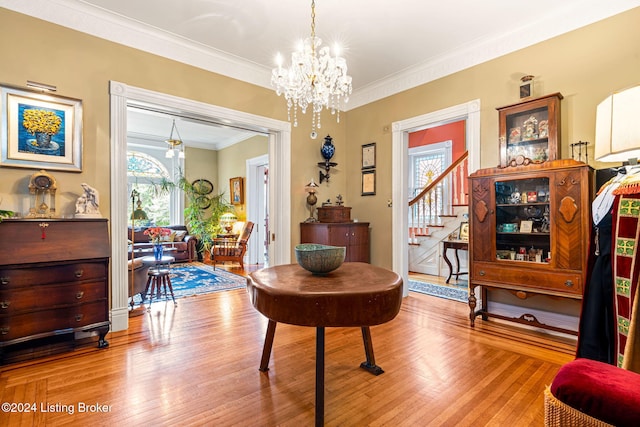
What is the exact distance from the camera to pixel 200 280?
5.31m

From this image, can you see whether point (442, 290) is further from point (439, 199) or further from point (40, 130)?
point (40, 130)

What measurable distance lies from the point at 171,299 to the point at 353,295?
11.9 feet

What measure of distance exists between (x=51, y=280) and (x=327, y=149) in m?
3.45

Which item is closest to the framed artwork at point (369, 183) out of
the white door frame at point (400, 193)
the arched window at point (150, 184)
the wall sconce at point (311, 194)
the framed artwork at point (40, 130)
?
the white door frame at point (400, 193)

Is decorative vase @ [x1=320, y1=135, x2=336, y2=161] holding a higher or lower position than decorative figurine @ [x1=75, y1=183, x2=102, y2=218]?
higher

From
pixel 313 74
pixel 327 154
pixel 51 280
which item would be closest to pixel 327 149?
pixel 327 154

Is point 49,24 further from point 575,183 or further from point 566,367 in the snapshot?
point 575,183

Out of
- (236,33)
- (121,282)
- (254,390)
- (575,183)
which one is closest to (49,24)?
(236,33)

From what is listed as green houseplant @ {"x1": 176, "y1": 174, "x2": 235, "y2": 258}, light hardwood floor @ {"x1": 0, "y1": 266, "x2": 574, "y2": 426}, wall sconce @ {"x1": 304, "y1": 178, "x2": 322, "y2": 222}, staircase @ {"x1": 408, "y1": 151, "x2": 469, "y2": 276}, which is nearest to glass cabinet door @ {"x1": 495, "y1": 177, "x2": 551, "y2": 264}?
light hardwood floor @ {"x1": 0, "y1": 266, "x2": 574, "y2": 426}

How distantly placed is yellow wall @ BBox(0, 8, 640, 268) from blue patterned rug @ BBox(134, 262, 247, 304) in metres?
2.00

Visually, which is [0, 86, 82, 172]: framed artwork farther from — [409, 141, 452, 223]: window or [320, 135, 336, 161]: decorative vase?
[409, 141, 452, 223]: window

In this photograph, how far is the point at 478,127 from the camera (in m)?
3.48

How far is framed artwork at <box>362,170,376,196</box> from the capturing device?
4.63m

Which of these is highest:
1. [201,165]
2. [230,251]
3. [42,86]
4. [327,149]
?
[201,165]
